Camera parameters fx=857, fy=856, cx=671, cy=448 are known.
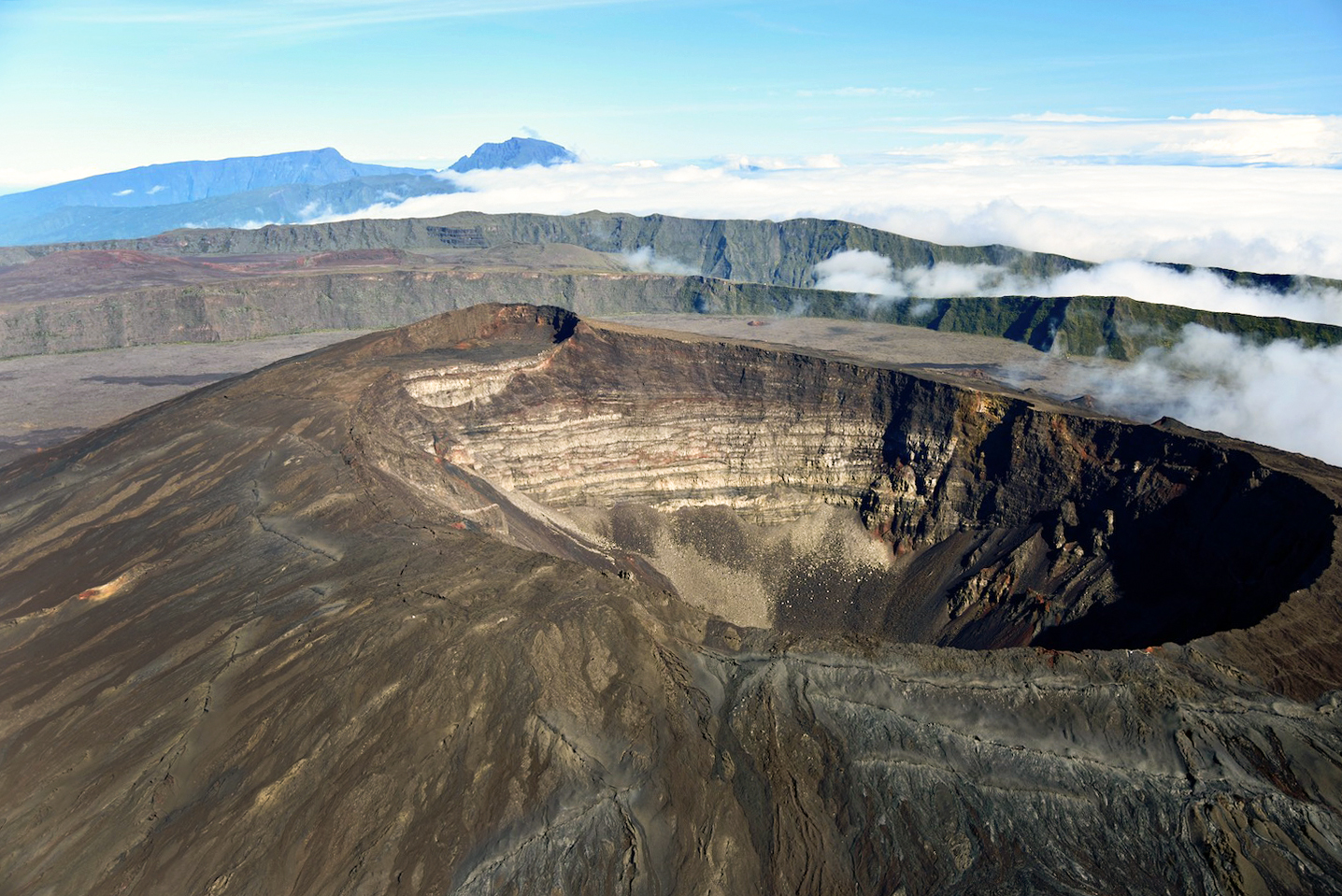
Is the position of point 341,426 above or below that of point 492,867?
above

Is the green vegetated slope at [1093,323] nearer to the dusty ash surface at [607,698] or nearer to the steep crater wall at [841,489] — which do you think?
the steep crater wall at [841,489]

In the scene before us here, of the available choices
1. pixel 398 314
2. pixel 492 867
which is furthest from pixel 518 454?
pixel 398 314

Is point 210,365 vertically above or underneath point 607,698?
underneath

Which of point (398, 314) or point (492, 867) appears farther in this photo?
point (398, 314)

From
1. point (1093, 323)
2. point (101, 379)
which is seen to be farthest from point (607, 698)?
point (1093, 323)

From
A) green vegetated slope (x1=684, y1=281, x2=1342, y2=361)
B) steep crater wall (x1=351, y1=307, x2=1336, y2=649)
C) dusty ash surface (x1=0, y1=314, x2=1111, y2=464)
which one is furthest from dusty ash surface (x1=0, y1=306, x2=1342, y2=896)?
green vegetated slope (x1=684, y1=281, x2=1342, y2=361)

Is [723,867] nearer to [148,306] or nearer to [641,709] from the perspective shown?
[641,709]

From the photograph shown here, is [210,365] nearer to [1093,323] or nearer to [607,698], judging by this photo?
[607,698]
